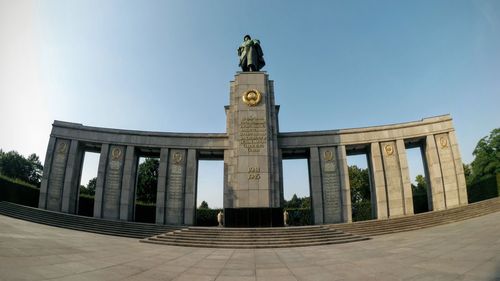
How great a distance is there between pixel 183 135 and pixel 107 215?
38.0 ft

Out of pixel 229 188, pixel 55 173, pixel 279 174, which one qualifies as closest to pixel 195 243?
pixel 229 188

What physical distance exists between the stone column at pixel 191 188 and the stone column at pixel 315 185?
12.8 m

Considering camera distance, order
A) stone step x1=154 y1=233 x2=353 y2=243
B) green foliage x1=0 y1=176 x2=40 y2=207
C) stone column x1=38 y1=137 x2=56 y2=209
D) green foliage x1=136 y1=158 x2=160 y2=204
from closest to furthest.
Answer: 1. stone step x1=154 y1=233 x2=353 y2=243
2. stone column x1=38 y1=137 x2=56 y2=209
3. green foliage x1=0 y1=176 x2=40 y2=207
4. green foliage x1=136 y1=158 x2=160 y2=204

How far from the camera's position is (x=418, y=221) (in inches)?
904

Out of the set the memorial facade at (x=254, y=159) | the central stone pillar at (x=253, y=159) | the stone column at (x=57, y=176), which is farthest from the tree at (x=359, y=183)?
the stone column at (x=57, y=176)

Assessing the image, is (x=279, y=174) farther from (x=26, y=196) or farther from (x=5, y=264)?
(x=26, y=196)

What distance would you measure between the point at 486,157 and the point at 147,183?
198ft

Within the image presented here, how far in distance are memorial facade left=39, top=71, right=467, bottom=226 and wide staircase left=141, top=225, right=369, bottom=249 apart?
309 inches

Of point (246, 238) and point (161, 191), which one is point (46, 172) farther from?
point (246, 238)

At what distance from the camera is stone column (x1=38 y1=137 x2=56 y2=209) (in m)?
29.3

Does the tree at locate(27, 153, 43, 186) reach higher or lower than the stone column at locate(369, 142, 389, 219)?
higher

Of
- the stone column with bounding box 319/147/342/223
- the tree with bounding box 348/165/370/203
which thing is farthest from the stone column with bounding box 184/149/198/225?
the tree with bounding box 348/165/370/203

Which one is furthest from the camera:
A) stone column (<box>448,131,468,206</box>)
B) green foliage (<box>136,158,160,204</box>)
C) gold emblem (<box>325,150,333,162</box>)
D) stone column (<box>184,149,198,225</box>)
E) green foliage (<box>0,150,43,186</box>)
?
green foliage (<box>0,150,43,186</box>)

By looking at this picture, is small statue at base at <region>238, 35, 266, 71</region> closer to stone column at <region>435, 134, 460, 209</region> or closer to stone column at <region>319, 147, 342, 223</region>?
stone column at <region>319, 147, 342, 223</region>
